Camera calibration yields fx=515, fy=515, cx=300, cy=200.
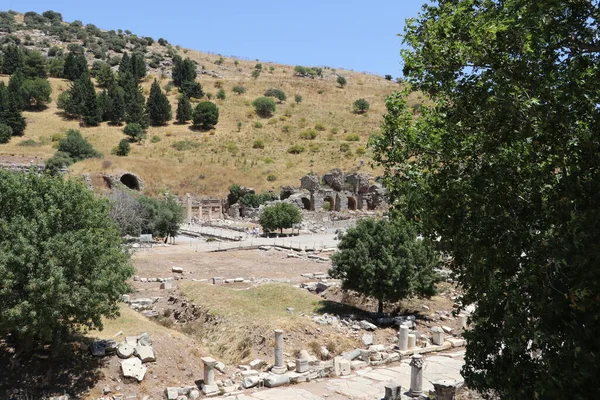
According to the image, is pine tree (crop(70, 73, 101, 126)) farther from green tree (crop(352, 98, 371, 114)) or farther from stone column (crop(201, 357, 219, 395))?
stone column (crop(201, 357, 219, 395))

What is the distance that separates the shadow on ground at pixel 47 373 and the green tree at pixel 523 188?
9.21m

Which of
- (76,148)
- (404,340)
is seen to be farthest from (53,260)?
(76,148)

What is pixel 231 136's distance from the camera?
80.1 meters

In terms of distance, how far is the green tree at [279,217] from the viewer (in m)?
43.2

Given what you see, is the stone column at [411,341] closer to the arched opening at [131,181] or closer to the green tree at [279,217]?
the green tree at [279,217]

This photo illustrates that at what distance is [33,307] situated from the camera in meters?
11.4

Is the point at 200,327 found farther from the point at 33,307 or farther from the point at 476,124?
the point at 476,124

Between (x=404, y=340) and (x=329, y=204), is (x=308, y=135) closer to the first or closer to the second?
(x=329, y=204)

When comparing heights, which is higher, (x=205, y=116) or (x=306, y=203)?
(x=205, y=116)

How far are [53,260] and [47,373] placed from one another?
3.15 metres

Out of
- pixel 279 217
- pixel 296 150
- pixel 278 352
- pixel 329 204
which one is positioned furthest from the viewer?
pixel 296 150

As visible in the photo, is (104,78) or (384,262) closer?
(384,262)

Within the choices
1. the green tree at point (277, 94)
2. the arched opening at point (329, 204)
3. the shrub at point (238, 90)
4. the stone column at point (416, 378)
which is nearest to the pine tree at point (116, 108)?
the shrub at point (238, 90)

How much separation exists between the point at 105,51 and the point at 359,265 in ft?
370
